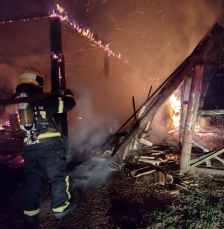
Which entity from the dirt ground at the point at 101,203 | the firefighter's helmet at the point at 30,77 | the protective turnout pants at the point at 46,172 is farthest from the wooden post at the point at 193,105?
the firefighter's helmet at the point at 30,77

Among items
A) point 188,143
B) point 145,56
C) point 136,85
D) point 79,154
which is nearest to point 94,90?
point 136,85

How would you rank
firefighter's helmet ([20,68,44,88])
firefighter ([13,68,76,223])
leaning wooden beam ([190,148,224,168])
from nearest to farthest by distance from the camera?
firefighter ([13,68,76,223]) < firefighter's helmet ([20,68,44,88]) < leaning wooden beam ([190,148,224,168])

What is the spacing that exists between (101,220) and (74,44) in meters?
9.71

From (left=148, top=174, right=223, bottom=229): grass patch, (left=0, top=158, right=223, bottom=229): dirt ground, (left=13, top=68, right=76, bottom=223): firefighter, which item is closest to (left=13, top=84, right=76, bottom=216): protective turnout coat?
(left=13, top=68, right=76, bottom=223): firefighter

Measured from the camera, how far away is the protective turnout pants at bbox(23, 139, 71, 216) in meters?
2.74

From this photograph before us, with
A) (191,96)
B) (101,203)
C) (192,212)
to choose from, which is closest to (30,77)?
(101,203)

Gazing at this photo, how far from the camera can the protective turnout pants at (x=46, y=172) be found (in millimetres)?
2744

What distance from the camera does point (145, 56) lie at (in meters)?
15.1

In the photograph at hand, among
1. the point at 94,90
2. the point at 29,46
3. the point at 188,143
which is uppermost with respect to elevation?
the point at 29,46

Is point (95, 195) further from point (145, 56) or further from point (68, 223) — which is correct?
point (145, 56)

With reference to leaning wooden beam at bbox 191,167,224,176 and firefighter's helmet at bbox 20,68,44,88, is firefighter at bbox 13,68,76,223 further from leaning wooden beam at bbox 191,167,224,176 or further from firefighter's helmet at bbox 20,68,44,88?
leaning wooden beam at bbox 191,167,224,176

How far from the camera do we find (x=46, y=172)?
2.78 m

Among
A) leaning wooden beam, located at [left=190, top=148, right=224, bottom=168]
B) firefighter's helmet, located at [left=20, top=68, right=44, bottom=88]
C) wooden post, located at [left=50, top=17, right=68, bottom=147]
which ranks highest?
wooden post, located at [left=50, top=17, right=68, bottom=147]

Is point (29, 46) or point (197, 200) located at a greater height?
point (29, 46)
